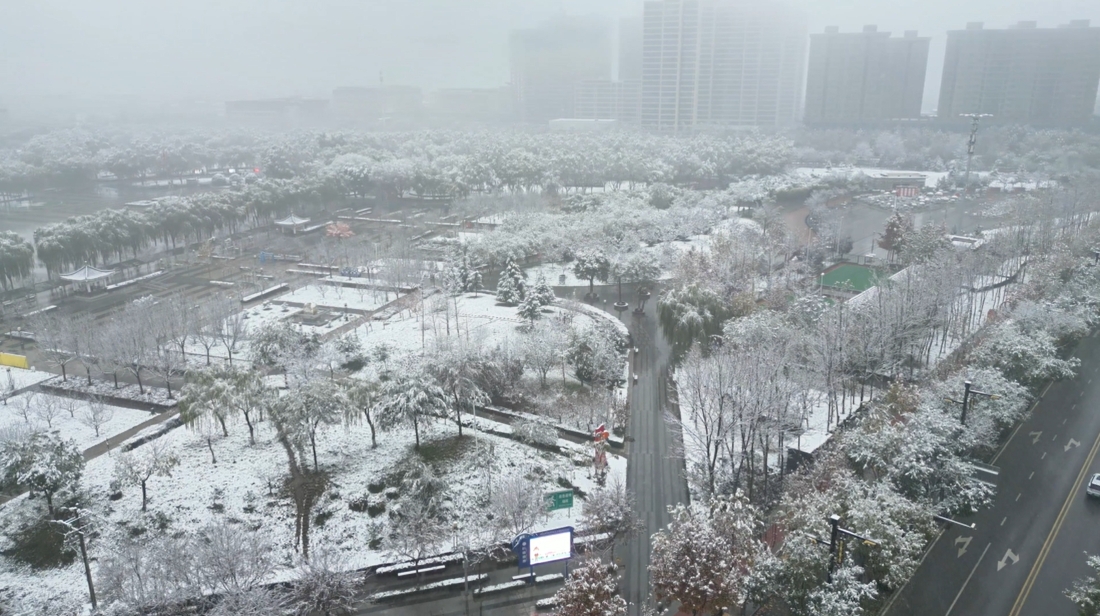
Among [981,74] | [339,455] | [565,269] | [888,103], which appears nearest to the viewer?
[339,455]

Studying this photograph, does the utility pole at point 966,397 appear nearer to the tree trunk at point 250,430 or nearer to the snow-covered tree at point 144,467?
the tree trunk at point 250,430

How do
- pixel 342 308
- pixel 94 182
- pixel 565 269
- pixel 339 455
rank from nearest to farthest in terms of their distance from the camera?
pixel 339 455 → pixel 342 308 → pixel 565 269 → pixel 94 182

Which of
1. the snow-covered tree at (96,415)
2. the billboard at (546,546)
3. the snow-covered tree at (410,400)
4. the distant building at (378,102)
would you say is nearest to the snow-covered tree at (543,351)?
the snow-covered tree at (410,400)

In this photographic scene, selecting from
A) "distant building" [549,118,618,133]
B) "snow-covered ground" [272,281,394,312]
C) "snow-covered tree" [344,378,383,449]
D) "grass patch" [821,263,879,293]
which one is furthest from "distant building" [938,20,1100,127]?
"snow-covered tree" [344,378,383,449]

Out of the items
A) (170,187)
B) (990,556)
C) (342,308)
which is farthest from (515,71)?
(990,556)

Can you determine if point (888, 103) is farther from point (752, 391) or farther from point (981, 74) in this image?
point (752, 391)
